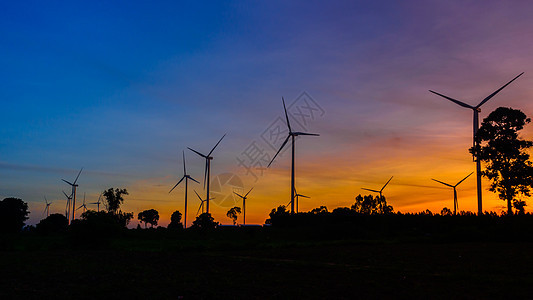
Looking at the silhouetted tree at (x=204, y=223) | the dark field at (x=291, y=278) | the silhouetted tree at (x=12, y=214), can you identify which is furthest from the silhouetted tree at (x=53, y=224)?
the dark field at (x=291, y=278)

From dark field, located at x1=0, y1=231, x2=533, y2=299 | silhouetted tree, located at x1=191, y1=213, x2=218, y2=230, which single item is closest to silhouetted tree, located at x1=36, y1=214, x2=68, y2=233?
silhouetted tree, located at x1=191, y1=213, x2=218, y2=230

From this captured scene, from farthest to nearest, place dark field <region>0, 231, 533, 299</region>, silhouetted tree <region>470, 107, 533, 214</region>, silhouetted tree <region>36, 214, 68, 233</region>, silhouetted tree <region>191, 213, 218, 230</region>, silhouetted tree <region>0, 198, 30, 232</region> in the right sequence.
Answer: silhouetted tree <region>0, 198, 30, 232</region>, silhouetted tree <region>36, 214, 68, 233</region>, silhouetted tree <region>191, 213, 218, 230</region>, silhouetted tree <region>470, 107, 533, 214</region>, dark field <region>0, 231, 533, 299</region>

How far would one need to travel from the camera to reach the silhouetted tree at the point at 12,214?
128125 mm

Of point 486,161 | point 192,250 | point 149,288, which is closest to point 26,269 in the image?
point 149,288

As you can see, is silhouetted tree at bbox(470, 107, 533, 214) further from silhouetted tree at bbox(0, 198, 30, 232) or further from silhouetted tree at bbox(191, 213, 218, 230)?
silhouetted tree at bbox(0, 198, 30, 232)

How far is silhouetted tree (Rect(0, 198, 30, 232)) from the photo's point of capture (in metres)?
128

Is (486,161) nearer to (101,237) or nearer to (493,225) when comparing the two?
(493,225)

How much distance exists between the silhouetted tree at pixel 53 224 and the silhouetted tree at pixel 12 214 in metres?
8.19

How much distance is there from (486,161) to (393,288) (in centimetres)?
5412

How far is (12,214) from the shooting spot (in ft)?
425

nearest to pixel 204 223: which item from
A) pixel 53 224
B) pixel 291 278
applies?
pixel 53 224

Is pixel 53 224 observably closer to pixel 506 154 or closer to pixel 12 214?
pixel 12 214

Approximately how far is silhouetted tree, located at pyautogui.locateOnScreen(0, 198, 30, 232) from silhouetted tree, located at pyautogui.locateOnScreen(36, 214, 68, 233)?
8.19 metres

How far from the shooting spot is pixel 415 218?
80.8 metres
